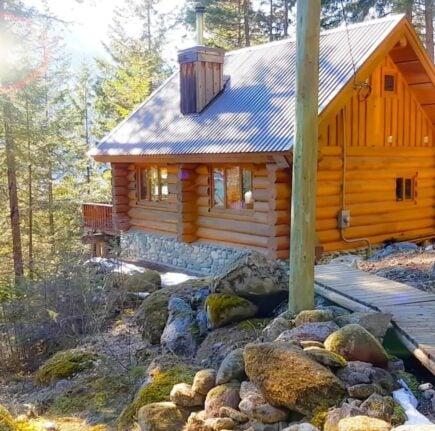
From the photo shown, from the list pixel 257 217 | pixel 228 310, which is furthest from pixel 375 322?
pixel 257 217

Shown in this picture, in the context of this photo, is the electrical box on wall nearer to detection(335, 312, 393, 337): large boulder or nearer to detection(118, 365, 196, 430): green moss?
detection(335, 312, 393, 337): large boulder

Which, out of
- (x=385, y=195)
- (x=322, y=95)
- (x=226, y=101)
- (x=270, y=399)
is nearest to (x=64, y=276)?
(x=270, y=399)

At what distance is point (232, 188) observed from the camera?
518 inches

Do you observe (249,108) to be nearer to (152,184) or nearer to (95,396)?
(152,184)

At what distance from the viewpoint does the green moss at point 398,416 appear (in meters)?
3.94

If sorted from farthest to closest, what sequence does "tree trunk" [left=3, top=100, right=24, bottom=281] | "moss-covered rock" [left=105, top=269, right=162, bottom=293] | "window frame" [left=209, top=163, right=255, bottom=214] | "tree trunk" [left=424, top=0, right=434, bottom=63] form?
"tree trunk" [left=424, top=0, right=434, bottom=63] → "tree trunk" [left=3, top=100, right=24, bottom=281] → "window frame" [left=209, top=163, right=255, bottom=214] → "moss-covered rock" [left=105, top=269, right=162, bottom=293]

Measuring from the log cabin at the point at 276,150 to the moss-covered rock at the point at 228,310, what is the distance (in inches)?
162

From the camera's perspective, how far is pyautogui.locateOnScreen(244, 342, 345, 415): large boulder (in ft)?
13.9

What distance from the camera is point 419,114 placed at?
14445 millimetres

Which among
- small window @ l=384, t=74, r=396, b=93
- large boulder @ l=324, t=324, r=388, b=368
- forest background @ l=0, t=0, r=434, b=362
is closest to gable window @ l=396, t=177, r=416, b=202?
small window @ l=384, t=74, r=396, b=93

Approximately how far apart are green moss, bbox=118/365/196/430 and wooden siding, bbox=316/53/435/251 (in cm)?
696

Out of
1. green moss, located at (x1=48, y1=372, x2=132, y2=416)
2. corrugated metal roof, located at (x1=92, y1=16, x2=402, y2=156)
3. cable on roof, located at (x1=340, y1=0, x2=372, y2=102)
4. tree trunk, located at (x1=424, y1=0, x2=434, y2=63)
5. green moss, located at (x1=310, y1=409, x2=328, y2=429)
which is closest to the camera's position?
green moss, located at (x1=310, y1=409, x2=328, y2=429)

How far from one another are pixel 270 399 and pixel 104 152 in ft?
41.1

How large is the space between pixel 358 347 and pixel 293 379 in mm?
827
